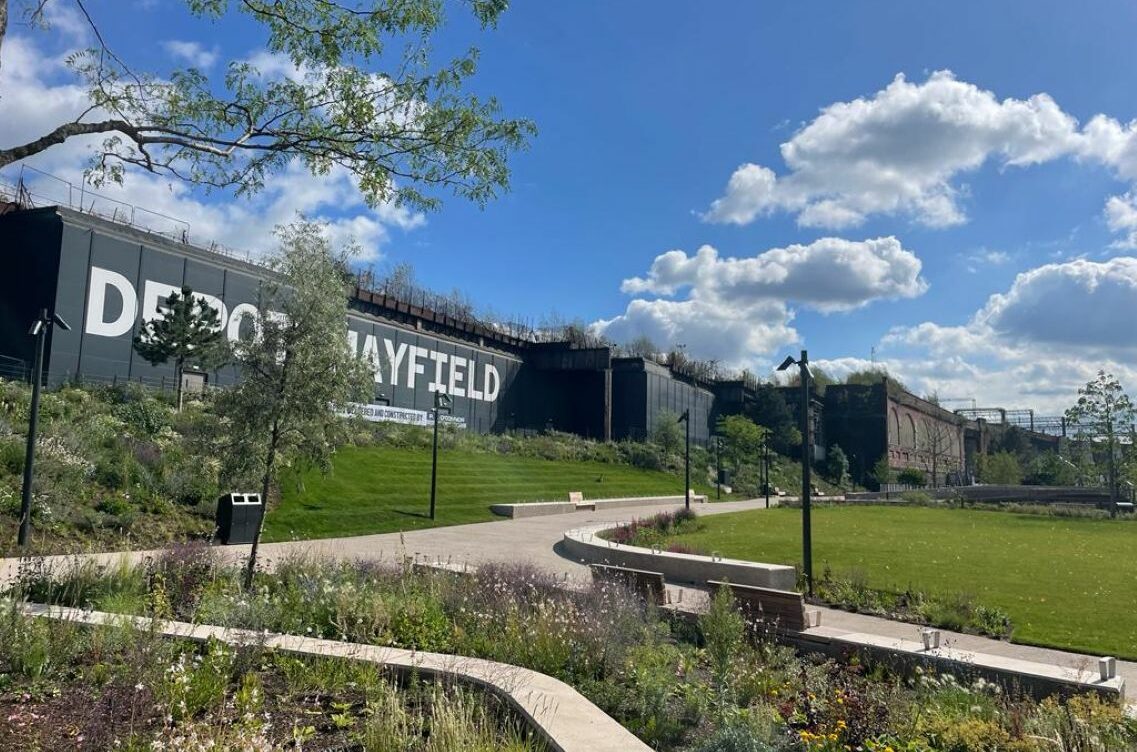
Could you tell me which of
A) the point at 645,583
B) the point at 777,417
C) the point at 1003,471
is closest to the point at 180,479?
the point at 645,583

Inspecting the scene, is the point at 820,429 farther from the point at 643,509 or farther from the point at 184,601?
the point at 184,601

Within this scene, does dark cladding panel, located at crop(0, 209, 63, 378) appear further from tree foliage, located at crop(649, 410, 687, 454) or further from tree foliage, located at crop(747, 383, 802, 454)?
tree foliage, located at crop(747, 383, 802, 454)

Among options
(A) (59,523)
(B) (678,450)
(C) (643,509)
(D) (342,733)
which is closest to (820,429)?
(B) (678,450)

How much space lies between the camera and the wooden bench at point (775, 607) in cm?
820

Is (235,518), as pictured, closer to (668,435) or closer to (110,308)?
(110,308)

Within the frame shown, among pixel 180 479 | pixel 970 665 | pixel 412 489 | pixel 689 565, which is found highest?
pixel 180 479

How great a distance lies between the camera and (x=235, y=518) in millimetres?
16500

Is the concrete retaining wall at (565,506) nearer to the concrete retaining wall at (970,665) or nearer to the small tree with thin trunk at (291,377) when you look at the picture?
the small tree with thin trunk at (291,377)

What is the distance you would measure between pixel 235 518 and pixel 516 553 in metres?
6.30

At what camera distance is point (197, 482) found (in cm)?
1855

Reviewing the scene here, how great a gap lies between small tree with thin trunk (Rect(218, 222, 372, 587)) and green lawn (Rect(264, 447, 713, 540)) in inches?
54.1

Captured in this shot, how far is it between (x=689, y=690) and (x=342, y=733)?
2455mm

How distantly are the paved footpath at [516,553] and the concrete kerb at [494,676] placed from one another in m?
3.28

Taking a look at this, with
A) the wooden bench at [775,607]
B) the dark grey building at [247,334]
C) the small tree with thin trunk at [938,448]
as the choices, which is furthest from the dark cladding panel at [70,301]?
the small tree with thin trunk at [938,448]
